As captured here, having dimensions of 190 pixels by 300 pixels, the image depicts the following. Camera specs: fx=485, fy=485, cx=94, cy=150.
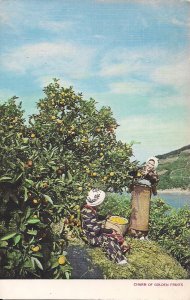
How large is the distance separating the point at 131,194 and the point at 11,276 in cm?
79

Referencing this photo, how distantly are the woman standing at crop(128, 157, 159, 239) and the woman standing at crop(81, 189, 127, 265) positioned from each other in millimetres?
149

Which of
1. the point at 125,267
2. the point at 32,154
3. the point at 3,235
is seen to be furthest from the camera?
the point at 125,267

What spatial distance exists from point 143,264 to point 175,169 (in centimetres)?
55

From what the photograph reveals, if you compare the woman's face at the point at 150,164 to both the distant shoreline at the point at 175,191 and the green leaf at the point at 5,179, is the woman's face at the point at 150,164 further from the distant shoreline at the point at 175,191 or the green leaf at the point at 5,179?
the green leaf at the point at 5,179

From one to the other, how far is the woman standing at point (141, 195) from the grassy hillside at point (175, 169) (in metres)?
0.04

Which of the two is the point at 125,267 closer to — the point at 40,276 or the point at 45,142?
the point at 40,276

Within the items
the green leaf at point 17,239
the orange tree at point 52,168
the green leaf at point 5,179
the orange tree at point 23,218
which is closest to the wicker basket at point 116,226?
the orange tree at point 52,168

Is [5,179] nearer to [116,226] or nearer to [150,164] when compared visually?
[116,226]

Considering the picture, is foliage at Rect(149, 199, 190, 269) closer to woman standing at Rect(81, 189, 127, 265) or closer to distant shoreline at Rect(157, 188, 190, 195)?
distant shoreline at Rect(157, 188, 190, 195)

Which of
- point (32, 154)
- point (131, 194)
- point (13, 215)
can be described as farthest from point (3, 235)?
point (131, 194)

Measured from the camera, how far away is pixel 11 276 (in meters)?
2.40

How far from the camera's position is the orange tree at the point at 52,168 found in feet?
7.07

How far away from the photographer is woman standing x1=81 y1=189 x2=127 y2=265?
101 inches

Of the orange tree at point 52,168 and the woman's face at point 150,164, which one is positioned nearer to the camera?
the orange tree at point 52,168
